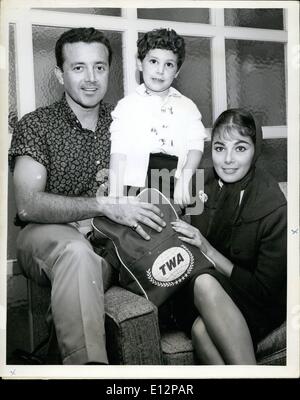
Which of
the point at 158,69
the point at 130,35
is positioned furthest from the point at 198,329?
the point at 130,35

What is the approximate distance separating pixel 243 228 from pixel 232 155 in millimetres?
242

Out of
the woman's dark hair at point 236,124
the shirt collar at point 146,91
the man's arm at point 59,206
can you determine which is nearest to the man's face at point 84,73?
the shirt collar at point 146,91

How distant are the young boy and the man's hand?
0.11ft

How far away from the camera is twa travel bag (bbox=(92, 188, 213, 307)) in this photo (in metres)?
1.37

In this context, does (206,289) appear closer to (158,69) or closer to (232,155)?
(232,155)

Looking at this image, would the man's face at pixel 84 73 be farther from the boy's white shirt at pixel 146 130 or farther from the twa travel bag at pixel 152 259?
the twa travel bag at pixel 152 259

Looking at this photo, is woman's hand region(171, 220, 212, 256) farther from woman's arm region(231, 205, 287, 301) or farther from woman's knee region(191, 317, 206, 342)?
woman's knee region(191, 317, 206, 342)

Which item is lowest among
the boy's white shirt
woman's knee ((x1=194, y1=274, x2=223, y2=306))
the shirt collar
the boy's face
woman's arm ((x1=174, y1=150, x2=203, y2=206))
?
woman's knee ((x1=194, y1=274, x2=223, y2=306))

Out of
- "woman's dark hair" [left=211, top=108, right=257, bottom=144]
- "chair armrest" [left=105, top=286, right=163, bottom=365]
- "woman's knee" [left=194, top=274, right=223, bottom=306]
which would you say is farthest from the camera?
"woman's dark hair" [left=211, top=108, right=257, bottom=144]

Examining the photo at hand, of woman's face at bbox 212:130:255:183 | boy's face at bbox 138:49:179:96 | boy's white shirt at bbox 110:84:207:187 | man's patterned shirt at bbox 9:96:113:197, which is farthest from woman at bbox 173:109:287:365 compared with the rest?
man's patterned shirt at bbox 9:96:113:197

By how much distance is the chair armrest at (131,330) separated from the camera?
1.23 m

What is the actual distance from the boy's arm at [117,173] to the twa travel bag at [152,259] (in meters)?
0.10
